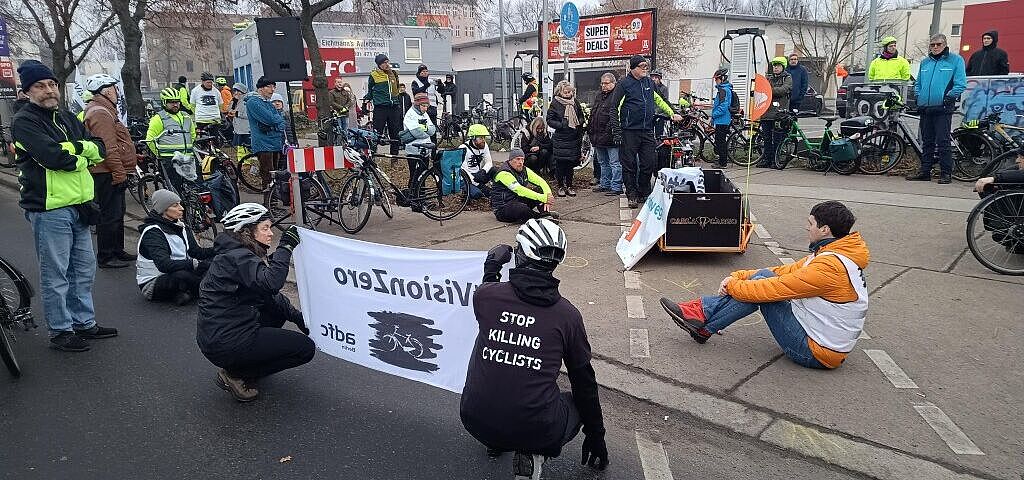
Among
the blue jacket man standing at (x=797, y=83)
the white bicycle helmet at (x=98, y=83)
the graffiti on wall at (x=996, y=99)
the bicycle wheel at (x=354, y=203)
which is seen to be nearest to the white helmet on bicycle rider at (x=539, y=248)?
the bicycle wheel at (x=354, y=203)

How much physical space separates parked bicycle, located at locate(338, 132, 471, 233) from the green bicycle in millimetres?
6685

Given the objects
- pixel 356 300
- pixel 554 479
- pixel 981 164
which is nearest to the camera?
pixel 554 479

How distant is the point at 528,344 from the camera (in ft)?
9.79

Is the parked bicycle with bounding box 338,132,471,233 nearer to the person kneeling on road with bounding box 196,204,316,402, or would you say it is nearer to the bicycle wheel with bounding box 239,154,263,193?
the bicycle wheel with bounding box 239,154,263,193

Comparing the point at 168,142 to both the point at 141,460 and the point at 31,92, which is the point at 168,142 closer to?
the point at 31,92

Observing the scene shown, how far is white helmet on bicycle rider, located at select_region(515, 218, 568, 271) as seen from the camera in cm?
305

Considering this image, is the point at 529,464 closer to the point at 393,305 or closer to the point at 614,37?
the point at 393,305

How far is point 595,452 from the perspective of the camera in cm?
350

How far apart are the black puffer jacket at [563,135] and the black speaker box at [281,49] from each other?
4.20 metres

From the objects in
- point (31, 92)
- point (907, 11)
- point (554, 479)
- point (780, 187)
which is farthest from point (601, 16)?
point (907, 11)

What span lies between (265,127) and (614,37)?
851 cm

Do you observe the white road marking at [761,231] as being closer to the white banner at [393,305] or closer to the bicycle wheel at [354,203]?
the bicycle wheel at [354,203]

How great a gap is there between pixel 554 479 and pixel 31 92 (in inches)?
188

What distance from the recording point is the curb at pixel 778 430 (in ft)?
11.7
